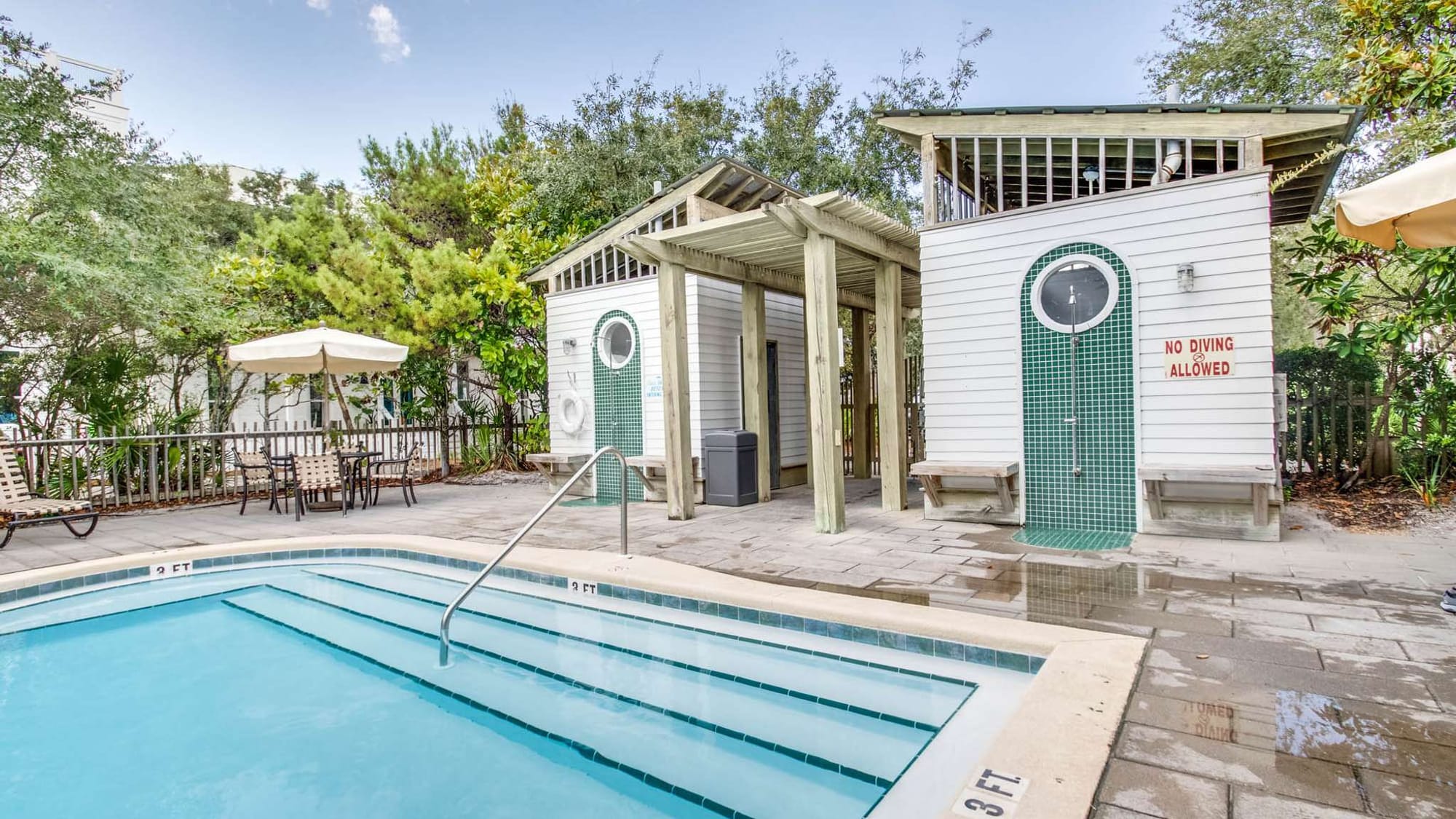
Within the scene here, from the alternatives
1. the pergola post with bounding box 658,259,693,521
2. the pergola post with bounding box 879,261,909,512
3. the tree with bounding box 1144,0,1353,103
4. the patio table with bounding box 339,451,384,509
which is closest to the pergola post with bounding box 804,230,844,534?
the pergola post with bounding box 879,261,909,512

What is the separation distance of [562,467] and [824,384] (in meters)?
4.33

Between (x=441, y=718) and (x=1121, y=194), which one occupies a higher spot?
(x=1121, y=194)

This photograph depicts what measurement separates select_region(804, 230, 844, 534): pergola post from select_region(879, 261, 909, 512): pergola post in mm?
900

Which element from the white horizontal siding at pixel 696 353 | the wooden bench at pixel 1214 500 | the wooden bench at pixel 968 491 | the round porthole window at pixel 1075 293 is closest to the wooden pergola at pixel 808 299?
the white horizontal siding at pixel 696 353

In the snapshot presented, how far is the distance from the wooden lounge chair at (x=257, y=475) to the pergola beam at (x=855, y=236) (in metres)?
6.31

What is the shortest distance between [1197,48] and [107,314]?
52.1 feet

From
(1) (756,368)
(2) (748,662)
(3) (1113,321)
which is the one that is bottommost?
→ (2) (748,662)

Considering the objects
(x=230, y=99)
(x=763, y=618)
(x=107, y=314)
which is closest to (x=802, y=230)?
(x=763, y=618)

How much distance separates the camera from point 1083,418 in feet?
18.3

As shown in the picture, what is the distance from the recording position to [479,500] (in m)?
8.59

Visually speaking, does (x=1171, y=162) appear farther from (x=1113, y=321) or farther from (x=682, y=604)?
(x=682, y=604)

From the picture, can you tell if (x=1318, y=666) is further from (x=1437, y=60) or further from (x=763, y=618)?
(x=1437, y=60)

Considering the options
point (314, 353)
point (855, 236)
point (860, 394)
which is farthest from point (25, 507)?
point (860, 394)

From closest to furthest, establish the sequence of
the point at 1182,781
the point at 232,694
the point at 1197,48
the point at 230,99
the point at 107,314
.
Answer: the point at 1182,781 → the point at 232,694 → the point at 107,314 → the point at 1197,48 → the point at 230,99
